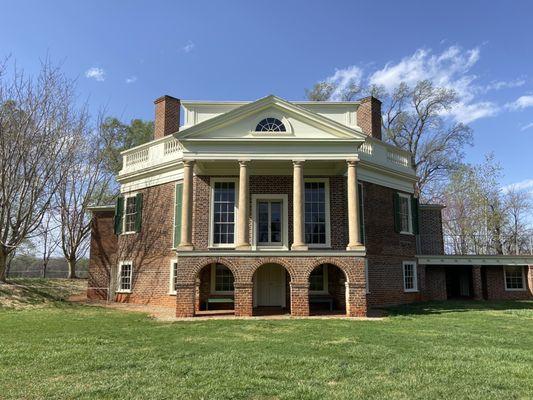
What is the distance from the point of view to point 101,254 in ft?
66.1

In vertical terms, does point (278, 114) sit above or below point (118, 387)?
above

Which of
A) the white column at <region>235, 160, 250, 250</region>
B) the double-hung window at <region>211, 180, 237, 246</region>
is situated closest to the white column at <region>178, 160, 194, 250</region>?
the white column at <region>235, 160, 250, 250</region>

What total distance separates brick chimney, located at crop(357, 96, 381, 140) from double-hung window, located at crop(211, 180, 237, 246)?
24.2ft

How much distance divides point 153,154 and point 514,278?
18.5 meters

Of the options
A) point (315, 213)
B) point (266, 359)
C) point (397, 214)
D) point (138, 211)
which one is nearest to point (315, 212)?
point (315, 213)

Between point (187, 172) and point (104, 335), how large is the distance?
21.3 feet

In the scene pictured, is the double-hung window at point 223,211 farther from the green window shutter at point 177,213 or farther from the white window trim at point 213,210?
the green window shutter at point 177,213

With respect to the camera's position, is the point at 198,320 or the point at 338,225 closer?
the point at 198,320

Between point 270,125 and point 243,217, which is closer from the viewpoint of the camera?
point 243,217

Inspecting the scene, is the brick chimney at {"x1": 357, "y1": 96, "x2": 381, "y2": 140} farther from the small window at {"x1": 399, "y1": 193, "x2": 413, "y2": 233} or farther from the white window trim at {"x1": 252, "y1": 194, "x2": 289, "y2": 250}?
the white window trim at {"x1": 252, "y1": 194, "x2": 289, "y2": 250}

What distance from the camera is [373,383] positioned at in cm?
559

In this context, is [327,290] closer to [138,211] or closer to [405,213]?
[405,213]

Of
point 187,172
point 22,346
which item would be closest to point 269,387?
point 22,346

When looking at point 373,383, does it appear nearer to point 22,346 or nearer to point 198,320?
point 22,346
